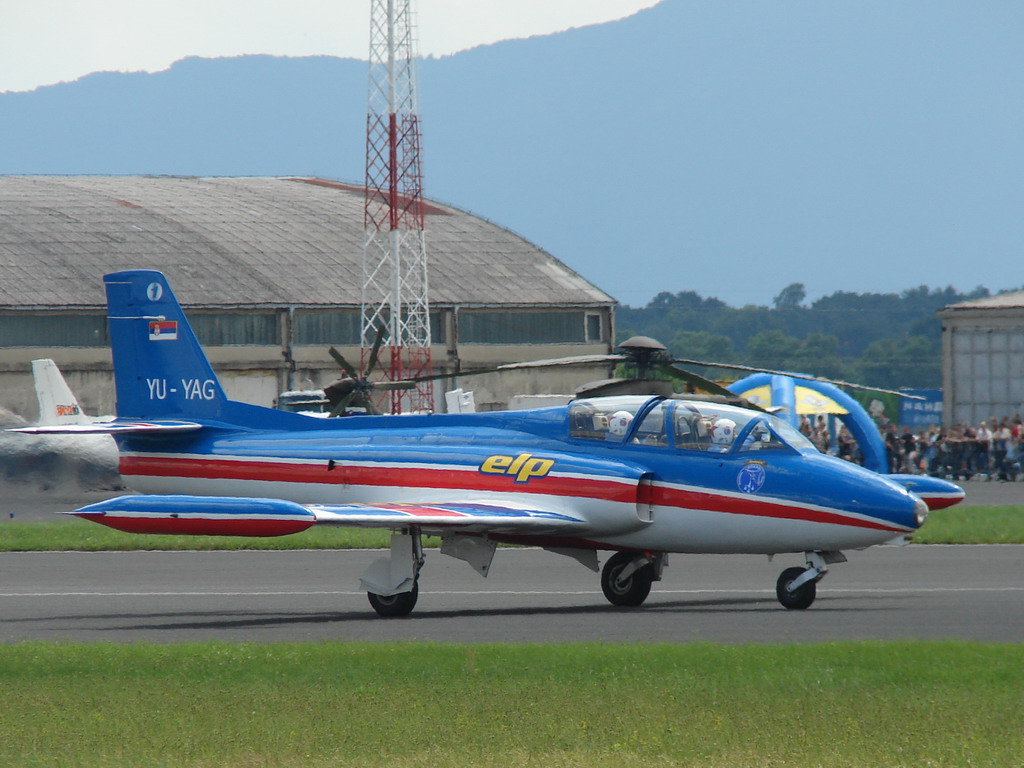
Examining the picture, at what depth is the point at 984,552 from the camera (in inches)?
899

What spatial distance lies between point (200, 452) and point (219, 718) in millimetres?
9157

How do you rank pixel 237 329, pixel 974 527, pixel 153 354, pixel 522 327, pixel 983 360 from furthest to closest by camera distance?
1. pixel 522 327
2. pixel 237 329
3. pixel 983 360
4. pixel 974 527
5. pixel 153 354

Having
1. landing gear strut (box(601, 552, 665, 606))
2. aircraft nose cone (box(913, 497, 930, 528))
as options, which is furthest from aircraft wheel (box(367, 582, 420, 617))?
aircraft nose cone (box(913, 497, 930, 528))

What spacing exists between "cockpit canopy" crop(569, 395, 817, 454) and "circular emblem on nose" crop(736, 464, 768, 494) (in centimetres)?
22

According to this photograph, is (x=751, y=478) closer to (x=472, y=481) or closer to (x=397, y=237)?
(x=472, y=481)

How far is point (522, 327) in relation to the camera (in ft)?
222

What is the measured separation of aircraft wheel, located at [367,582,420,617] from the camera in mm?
16109

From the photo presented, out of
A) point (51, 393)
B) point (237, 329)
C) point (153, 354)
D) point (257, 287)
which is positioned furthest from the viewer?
point (257, 287)

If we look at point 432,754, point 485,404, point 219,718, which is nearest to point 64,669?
point 219,718

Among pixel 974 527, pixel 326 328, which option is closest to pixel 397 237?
pixel 326 328

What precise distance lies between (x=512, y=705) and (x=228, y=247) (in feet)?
190

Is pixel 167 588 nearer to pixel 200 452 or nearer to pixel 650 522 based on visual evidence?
pixel 200 452

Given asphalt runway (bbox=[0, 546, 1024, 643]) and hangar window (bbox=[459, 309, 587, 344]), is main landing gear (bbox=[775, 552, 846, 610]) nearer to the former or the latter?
asphalt runway (bbox=[0, 546, 1024, 643])

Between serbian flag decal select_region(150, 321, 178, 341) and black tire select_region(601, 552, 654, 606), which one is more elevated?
serbian flag decal select_region(150, 321, 178, 341)
